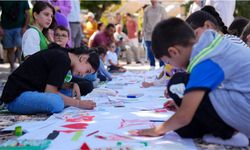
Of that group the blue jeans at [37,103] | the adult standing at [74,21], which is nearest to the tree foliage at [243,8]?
the adult standing at [74,21]

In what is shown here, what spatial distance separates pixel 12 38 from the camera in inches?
269

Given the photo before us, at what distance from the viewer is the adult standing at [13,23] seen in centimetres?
680

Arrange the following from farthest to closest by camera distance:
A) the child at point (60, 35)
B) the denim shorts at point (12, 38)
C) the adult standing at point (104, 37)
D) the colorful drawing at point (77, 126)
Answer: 1. the adult standing at point (104, 37)
2. the denim shorts at point (12, 38)
3. the child at point (60, 35)
4. the colorful drawing at point (77, 126)

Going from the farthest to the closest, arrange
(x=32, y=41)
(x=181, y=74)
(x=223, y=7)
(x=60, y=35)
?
(x=223, y=7), (x=60, y=35), (x=32, y=41), (x=181, y=74)

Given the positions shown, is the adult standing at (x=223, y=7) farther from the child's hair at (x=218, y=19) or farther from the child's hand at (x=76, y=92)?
the child's hand at (x=76, y=92)

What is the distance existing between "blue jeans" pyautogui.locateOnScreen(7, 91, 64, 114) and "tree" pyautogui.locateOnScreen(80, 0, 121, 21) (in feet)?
62.0

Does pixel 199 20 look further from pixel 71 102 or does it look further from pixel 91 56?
pixel 71 102

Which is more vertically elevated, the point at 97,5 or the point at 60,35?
the point at 60,35

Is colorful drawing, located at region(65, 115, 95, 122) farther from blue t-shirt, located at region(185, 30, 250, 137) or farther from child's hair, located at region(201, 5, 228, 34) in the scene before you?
child's hair, located at region(201, 5, 228, 34)

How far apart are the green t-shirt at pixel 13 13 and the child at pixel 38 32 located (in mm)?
2913

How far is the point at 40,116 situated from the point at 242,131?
1499 mm

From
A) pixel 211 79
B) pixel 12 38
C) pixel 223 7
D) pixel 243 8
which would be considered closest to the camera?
pixel 211 79

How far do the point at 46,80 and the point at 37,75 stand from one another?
3.0 inches

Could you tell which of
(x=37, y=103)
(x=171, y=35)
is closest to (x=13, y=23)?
(x=37, y=103)
